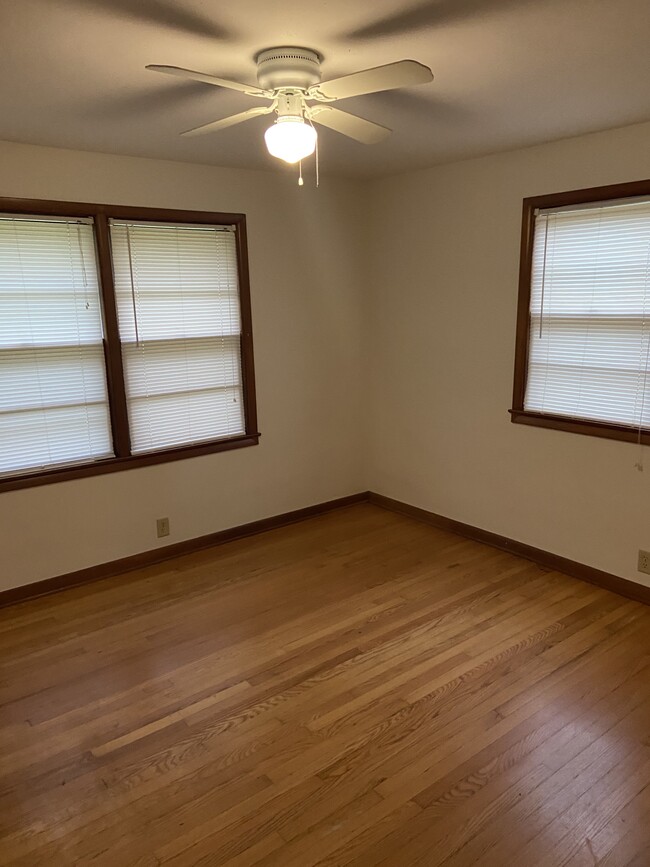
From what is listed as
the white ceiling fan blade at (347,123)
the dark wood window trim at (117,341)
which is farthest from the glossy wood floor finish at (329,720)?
the white ceiling fan blade at (347,123)

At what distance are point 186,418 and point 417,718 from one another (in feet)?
7.55

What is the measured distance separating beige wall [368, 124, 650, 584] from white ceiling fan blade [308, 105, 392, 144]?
1422 mm

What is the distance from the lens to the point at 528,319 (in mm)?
3568

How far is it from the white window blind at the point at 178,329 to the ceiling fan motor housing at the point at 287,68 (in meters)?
1.71

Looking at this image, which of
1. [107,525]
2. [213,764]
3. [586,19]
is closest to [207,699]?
[213,764]

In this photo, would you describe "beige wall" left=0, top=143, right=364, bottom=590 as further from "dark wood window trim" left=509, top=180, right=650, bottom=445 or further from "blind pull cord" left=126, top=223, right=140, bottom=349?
"dark wood window trim" left=509, top=180, right=650, bottom=445

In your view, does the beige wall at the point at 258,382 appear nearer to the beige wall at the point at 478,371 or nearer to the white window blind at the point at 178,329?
the white window blind at the point at 178,329

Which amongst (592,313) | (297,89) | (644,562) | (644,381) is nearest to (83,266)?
(297,89)

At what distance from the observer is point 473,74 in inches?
86.9

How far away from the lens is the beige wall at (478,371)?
3.28 meters

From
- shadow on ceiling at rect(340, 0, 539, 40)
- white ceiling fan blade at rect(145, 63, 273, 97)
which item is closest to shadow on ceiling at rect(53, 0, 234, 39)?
white ceiling fan blade at rect(145, 63, 273, 97)

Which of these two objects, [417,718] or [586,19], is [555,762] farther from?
[586,19]

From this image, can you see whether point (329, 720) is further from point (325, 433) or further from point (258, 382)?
point (325, 433)

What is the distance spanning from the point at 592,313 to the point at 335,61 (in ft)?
6.33
